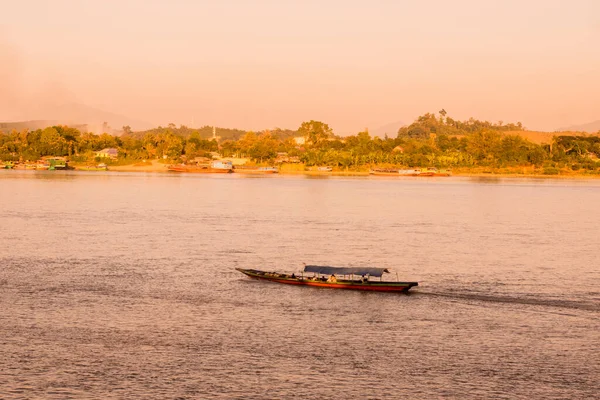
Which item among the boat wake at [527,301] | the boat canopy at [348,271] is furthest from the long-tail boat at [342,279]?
the boat wake at [527,301]

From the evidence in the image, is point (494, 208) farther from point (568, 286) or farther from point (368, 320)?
point (368, 320)

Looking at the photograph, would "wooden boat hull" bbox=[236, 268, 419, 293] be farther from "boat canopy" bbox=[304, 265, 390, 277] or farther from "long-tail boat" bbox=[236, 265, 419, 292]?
"boat canopy" bbox=[304, 265, 390, 277]

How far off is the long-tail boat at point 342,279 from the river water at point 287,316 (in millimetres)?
869

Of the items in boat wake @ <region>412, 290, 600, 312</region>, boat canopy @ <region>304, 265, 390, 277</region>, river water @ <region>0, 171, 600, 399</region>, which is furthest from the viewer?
boat canopy @ <region>304, 265, 390, 277</region>

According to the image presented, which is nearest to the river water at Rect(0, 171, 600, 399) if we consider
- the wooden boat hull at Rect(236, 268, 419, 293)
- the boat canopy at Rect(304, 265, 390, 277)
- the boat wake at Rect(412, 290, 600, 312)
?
the boat wake at Rect(412, 290, 600, 312)

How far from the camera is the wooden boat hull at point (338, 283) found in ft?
166

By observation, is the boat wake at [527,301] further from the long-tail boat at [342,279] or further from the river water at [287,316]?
the long-tail boat at [342,279]

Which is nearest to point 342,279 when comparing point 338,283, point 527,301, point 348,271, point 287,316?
point 338,283

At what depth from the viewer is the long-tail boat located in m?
50.8

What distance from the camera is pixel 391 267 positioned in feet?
202

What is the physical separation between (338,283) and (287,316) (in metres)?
8.76

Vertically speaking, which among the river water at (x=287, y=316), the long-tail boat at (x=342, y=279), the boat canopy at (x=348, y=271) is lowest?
the river water at (x=287, y=316)

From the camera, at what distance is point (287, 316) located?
145 feet

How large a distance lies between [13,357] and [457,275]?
3398 cm
